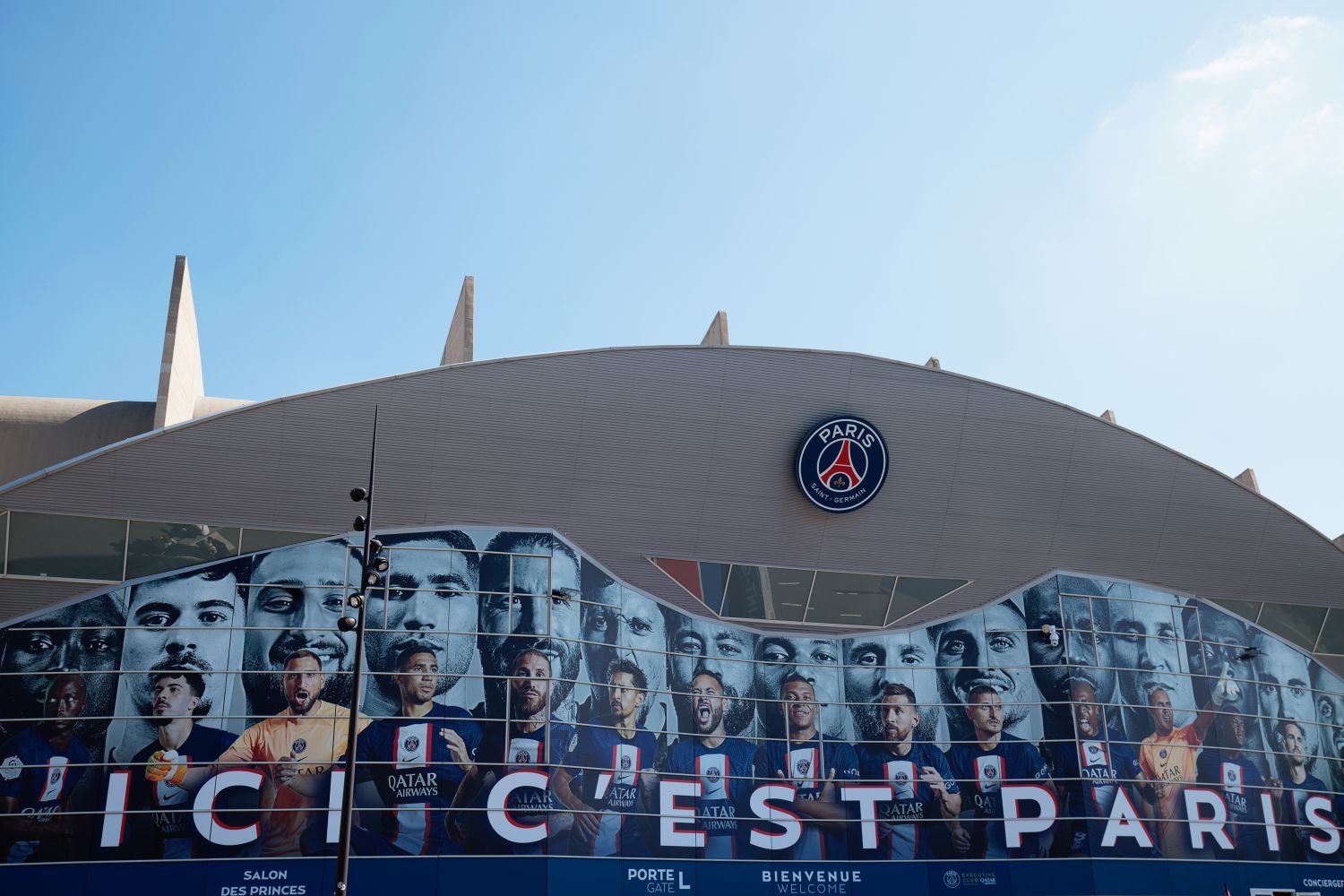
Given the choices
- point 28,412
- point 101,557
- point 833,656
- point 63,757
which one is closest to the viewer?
point 63,757

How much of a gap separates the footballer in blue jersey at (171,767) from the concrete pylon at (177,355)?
8339 mm

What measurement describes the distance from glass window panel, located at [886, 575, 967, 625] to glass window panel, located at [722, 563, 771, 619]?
13.5ft

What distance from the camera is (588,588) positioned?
33312mm

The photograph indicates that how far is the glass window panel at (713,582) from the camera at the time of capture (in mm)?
34625

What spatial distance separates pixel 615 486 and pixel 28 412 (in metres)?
→ 19.7

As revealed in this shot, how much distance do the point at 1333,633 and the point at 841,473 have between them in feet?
61.7

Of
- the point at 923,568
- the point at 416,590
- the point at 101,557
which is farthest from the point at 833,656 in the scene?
the point at 101,557

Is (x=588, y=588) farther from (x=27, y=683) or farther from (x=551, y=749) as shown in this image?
(x=27, y=683)

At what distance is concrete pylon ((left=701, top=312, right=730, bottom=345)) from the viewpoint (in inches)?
1497

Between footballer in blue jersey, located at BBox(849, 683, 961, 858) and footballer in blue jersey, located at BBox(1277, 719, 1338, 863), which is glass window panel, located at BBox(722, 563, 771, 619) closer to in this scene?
footballer in blue jersey, located at BBox(849, 683, 961, 858)

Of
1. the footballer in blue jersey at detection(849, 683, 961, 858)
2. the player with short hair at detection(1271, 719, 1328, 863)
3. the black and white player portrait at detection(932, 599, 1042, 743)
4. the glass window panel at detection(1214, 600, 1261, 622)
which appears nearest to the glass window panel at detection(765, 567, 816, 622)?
the footballer in blue jersey at detection(849, 683, 961, 858)

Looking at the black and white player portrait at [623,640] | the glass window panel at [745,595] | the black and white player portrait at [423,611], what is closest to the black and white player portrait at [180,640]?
the black and white player portrait at [423,611]

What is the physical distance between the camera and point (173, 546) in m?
30.7

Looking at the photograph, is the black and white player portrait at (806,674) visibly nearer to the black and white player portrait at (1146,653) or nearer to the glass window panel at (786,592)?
the glass window panel at (786,592)
